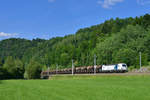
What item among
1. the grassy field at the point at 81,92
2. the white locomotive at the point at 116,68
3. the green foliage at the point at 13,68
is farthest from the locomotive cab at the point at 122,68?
the green foliage at the point at 13,68

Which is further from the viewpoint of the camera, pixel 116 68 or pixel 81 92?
pixel 116 68

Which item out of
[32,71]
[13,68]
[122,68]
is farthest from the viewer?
[13,68]

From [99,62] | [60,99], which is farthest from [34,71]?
[60,99]

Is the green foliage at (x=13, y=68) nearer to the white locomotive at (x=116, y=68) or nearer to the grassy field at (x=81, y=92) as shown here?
the white locomotive at (x=116, y=68)

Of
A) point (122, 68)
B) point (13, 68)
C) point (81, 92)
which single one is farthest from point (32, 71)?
point (81, 92)

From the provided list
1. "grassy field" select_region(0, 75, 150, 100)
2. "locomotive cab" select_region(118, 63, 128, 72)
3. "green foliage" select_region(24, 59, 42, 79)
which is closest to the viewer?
"grassy field" select_region(0, 75, 150, 100)

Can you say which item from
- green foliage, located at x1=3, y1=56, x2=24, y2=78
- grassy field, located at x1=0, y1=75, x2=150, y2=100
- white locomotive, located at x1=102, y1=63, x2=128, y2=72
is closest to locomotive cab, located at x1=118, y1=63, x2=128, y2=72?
white locomotive, located at x1=102, y1=63, x2=128, y2=72

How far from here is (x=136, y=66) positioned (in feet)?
247

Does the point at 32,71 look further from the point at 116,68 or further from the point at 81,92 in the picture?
the point at 81,92

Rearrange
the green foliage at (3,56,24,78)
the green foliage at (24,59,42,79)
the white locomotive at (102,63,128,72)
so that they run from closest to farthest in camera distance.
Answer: the white locomotive at (102,63,128,72), the green foliage at (24,59,42,79), the green foliage at (3,56,24,78)

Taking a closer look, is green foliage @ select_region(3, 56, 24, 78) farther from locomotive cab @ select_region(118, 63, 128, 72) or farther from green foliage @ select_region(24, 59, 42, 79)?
locomotive cab @ select_region(118, 63, 128, 72)

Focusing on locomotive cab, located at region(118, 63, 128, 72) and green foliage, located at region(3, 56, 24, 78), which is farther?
green foliage, located at region(3, 56, 24, 78)

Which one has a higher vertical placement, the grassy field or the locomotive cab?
the locomotive cab

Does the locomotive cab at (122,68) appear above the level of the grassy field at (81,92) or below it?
above
